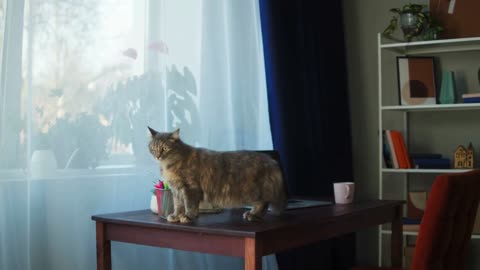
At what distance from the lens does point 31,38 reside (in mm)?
2211

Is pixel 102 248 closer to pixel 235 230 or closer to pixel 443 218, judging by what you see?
pixel 235 230

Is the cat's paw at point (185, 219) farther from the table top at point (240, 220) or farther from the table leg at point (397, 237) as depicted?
the table leg at point (397, 237)

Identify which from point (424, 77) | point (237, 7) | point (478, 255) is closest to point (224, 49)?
point (237, 7)

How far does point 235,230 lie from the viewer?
1.84m

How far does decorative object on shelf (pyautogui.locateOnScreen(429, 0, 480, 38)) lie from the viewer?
3.38m

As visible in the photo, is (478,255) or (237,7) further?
(478,255)

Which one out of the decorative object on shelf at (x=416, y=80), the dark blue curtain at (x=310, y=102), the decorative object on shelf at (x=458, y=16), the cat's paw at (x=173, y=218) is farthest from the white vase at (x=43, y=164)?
the decorative object on shelf at (x=458, y=16)

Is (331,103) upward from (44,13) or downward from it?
downward

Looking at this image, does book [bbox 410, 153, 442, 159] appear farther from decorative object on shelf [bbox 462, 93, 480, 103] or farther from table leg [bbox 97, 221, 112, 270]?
table leg [bbox 97, 221, 112, 270]

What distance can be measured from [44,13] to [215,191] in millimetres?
848

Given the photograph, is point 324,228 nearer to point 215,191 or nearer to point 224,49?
point 215,191

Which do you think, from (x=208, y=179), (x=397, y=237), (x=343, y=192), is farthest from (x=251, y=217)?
(x=397, y=237)

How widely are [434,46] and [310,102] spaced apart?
28.6 inches

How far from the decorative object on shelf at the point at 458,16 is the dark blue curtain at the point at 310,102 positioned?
0.54 metres
